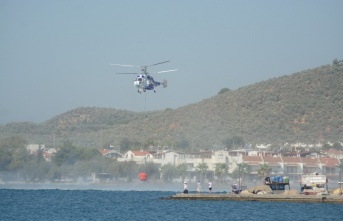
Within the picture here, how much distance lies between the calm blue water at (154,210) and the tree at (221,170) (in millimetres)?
52482

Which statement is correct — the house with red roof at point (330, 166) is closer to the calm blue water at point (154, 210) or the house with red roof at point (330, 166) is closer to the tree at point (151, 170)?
the tree at point (151, 170)

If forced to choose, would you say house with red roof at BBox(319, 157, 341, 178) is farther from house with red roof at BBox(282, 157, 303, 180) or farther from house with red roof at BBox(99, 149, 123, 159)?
house with red roof at BBox(99, 149, 123, 159)

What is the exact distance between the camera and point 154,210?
8812cm

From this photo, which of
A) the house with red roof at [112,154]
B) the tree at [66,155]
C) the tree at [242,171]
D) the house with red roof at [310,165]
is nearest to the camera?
the tree at [242,171]

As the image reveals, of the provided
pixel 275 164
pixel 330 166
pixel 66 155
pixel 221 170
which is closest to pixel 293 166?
pixel 275 164

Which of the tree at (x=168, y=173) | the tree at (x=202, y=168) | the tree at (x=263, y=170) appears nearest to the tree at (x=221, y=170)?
the tree at (x=202, y=168)

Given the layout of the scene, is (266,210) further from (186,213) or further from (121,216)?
(121,216)

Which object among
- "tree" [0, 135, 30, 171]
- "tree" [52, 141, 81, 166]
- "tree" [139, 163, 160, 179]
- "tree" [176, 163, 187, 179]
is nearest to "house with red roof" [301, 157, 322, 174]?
"tree" [176, 163, 187, 179]

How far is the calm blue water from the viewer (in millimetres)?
80625

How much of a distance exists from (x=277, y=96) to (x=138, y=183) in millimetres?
49346

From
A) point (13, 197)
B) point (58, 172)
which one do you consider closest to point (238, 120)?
point (58, 172)

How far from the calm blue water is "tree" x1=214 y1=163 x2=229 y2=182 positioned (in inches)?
2066

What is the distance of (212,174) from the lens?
16175 cm

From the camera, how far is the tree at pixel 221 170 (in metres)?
158
